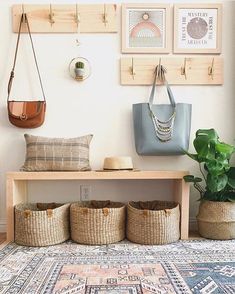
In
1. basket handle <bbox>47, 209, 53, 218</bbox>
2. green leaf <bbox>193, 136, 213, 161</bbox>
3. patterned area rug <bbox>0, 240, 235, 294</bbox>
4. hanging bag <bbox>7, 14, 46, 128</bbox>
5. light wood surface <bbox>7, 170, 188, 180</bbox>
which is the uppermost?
hanging bag <bbox>7, 14, 46, 128</bbox>

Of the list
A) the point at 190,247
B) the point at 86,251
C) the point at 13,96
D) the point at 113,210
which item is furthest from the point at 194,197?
the point at 13,96

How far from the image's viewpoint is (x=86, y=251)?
1.91m

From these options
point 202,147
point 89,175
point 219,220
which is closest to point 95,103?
point 89,175

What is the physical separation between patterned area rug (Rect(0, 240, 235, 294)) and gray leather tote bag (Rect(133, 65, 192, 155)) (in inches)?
28.4

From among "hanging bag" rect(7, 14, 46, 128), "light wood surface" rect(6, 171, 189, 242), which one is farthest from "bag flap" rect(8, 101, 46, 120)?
"light wood surface" rect(6, 171, 189, 242)

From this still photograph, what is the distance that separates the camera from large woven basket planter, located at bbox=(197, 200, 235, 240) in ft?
6.98

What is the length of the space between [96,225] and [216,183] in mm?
867

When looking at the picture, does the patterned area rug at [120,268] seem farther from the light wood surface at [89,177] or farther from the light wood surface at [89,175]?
the light wood surface at [89,175]

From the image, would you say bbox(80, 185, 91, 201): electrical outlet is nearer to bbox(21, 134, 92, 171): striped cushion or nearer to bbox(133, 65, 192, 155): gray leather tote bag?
bbox(21, 134, 92, 171): striped cushion

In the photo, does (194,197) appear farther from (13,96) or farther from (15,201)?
(13,96)

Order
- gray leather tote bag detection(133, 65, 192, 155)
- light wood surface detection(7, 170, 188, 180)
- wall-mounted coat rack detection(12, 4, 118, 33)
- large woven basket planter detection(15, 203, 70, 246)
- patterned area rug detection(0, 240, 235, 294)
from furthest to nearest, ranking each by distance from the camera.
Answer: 1. wall-mounted coat rack detection(12, 4, 118, 33)
2. gray leather tote bag detection(133, 65, 192, 155)
3. light wood surface detection(7, 170, 188, 180)
4. large woven basket planter detection(15, 203, 70, 246)
5. patterned area rug detection(0, 240, 235, 294)

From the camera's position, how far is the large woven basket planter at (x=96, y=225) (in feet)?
6.70

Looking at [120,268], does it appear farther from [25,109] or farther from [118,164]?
[25,109]

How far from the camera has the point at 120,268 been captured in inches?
63.4
